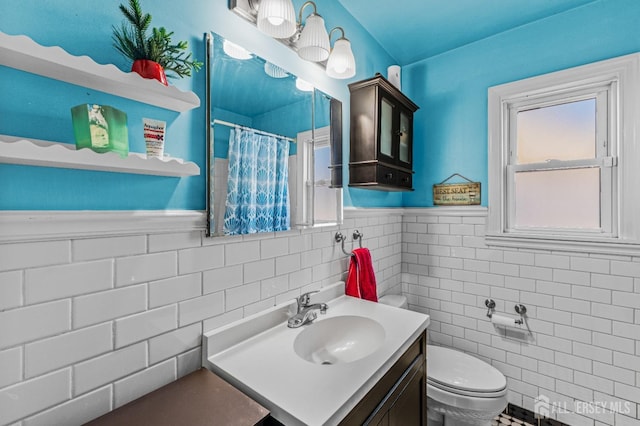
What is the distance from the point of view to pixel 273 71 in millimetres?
1169

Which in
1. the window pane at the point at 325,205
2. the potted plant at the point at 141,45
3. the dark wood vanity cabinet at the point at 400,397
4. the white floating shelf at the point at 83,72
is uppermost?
the potted plant at the point at 141,45

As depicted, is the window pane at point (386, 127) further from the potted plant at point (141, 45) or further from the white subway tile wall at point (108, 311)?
the potted plant at point (141, 45)

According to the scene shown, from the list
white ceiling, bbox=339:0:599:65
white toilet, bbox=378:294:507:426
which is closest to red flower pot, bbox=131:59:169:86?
white ceiling, bbox=339:0:599:65

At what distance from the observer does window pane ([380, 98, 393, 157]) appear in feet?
A: 5.23

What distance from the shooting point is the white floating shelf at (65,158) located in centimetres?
53

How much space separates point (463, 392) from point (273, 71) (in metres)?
1.75

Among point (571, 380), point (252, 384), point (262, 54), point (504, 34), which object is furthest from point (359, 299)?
point (504, 34)

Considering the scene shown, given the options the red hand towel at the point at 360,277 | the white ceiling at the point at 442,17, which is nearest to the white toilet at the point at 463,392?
the red hand towel at the point at 360,277

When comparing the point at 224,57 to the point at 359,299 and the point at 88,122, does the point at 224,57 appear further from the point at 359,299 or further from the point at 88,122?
the point at 359,299

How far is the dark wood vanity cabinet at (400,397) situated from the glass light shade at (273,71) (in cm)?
122

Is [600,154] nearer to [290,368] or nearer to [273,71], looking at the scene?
[273,71]

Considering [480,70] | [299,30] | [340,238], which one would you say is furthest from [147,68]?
[480,70]

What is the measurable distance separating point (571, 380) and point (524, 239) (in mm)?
860

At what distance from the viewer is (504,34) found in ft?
6.02
